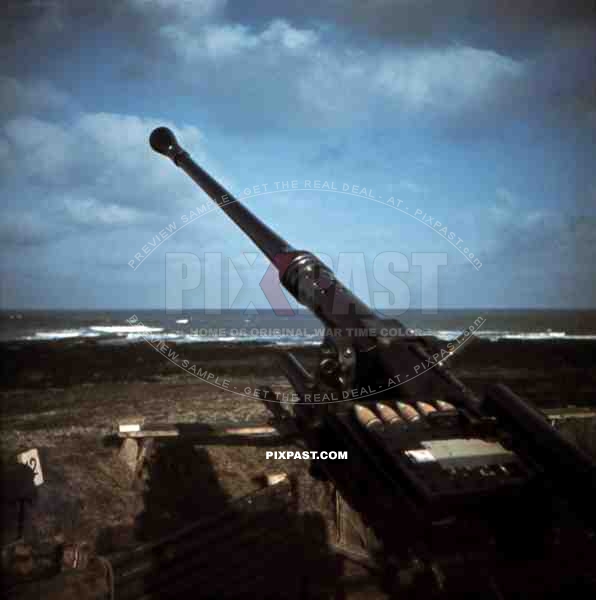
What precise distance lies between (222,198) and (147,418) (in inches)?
254

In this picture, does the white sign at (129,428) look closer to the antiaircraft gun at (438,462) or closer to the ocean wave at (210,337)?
the antiaircraft gun at (438,462)

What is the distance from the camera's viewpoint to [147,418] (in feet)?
33.1

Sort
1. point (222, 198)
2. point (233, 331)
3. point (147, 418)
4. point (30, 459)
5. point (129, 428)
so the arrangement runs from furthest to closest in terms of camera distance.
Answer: point (233, 331), point (147, 418), point (129, 428), point (222, 198), point (30, 459)

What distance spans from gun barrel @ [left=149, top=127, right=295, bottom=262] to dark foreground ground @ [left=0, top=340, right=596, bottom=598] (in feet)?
3.09

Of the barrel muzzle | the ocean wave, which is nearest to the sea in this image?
the ocean wave

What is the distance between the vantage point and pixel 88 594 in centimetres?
209

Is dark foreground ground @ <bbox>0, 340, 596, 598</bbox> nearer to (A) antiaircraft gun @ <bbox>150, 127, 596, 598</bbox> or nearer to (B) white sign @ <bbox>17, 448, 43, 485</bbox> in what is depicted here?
(B) white sign @ <bbox>17, 448, 43, 485</bbox>

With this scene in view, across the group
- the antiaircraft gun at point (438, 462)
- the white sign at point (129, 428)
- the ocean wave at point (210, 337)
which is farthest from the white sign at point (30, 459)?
the ocean wave at point (210, 337)

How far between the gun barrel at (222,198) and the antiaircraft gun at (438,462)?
0.80m

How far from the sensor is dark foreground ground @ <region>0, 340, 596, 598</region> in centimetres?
488

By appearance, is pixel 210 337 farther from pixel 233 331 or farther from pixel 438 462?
pixel 438 462

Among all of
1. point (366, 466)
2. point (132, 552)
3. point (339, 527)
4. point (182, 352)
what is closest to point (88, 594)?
point (132, 552)

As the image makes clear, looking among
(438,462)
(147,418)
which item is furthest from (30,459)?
(147,418)

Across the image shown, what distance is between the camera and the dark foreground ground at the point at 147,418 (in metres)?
4.88
